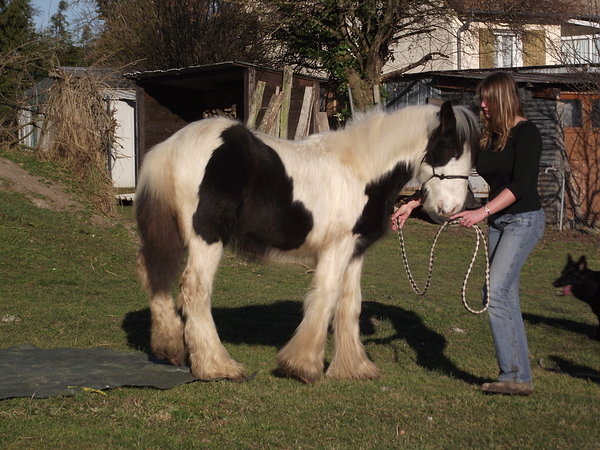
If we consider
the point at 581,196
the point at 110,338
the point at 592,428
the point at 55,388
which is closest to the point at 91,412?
the point at 55,388

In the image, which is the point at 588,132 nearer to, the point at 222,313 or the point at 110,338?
the point at 222,313

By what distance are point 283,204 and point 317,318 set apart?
3.14 ft

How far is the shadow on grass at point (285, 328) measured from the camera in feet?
19.5

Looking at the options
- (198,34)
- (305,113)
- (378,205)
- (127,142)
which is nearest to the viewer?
(378,205)

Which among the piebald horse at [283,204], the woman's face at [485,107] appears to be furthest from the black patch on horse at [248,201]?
the woman's face at [485,107]

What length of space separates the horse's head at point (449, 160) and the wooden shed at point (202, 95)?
331 inches

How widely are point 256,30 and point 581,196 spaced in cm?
1213

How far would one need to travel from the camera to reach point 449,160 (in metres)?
4.88

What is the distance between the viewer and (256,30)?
71.5 feet

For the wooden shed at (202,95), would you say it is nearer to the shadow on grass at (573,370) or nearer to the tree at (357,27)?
the tree at (357,27)

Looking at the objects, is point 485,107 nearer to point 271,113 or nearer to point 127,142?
point 271,113

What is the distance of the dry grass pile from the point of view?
43.9ft

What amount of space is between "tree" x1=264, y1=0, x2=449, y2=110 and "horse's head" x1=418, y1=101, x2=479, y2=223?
523 inches

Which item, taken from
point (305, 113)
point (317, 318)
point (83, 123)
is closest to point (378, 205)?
point (317, 318)
